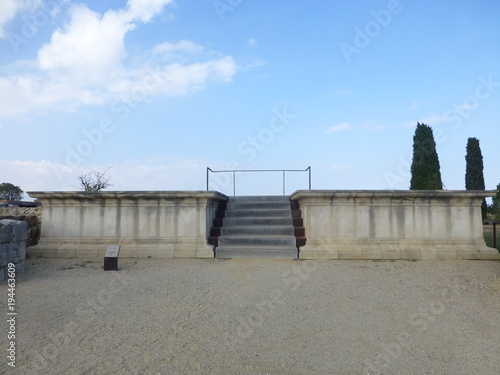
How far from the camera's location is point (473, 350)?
3.41 metres

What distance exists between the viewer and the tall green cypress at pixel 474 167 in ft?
84.1

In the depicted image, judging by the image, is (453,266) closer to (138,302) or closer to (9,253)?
(138,302)

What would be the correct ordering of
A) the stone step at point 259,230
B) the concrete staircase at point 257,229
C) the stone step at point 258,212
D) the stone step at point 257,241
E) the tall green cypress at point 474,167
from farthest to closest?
the tall green cypress at point 474,167 < the stone step at point 258,212 < the stone step at point 259,230 < the stone step at point 257,241 < the concrete staircase at point 257,229

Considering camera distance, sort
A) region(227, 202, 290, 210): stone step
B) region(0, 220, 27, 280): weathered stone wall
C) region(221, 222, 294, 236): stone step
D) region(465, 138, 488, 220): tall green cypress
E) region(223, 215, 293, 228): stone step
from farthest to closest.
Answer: region(465, 138, 488, 220): tall green cypress
region(227, 202, 290, 210): stone step
region(223, 215, 293, 228): stone step
region(221, 222, 294, 236): stone step
region(0, 220, 27, 280): weathered stone wall

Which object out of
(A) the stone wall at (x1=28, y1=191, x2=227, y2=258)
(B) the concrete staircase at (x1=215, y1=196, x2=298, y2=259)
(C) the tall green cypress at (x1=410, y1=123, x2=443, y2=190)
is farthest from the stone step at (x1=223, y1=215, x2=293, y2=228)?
(C) the tall green cypress at (x1=410, y1=123, x2=443, y2=190)

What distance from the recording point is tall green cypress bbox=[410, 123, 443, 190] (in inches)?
860

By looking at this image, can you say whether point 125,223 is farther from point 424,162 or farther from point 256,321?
point 424,162

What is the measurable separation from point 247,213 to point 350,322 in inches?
258

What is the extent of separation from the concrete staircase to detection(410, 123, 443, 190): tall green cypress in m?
14.3

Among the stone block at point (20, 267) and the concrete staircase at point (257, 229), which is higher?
the concrete staircase at point (257, 229)

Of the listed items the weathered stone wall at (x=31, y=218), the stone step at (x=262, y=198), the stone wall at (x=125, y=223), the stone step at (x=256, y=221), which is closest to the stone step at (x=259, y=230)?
the stone step at (x=256, y=221)

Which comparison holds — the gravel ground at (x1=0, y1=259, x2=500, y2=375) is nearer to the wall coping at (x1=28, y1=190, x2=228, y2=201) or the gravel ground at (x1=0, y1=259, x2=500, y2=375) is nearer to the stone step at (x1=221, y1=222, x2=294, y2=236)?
the stone step at (x1=221, y1=222, x2=294, y2=236)

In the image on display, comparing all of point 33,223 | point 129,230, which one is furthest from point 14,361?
point 33,223

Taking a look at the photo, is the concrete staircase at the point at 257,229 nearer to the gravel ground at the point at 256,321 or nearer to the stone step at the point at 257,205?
the stone step at the point at 257,205
